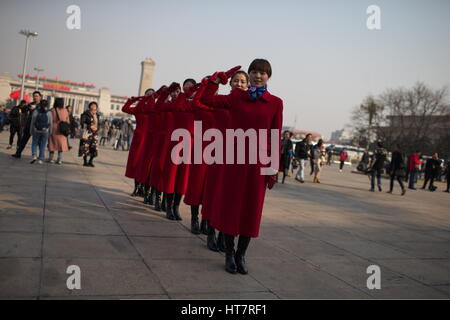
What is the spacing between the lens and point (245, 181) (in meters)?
3.84

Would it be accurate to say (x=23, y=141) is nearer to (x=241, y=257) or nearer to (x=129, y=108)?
(x=129, y=108)

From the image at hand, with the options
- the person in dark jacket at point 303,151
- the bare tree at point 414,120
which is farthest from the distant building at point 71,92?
the person in dark jacket at point 303,151

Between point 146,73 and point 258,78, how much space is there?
8311 centimetres

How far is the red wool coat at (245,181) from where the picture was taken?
3791mm

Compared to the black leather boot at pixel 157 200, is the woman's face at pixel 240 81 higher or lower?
higher

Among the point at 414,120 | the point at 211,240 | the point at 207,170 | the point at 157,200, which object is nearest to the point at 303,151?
the point at 157,200

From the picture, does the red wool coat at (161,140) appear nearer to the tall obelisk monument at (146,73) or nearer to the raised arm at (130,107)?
the raised arm at (130,107)

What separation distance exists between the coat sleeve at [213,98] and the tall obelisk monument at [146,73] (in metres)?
80.9

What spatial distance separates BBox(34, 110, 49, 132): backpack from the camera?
10656 millimetres

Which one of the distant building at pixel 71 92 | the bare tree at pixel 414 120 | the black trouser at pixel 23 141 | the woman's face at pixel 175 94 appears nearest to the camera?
the woman's face at pixel 175 94

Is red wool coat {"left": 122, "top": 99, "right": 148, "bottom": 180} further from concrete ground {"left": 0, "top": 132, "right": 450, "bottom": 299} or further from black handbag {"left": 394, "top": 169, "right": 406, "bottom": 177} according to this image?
black handbag {"left": 394, "top": 169, "right": 406, "bottom": 177}

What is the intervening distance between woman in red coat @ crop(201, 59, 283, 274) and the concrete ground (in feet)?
1.30
